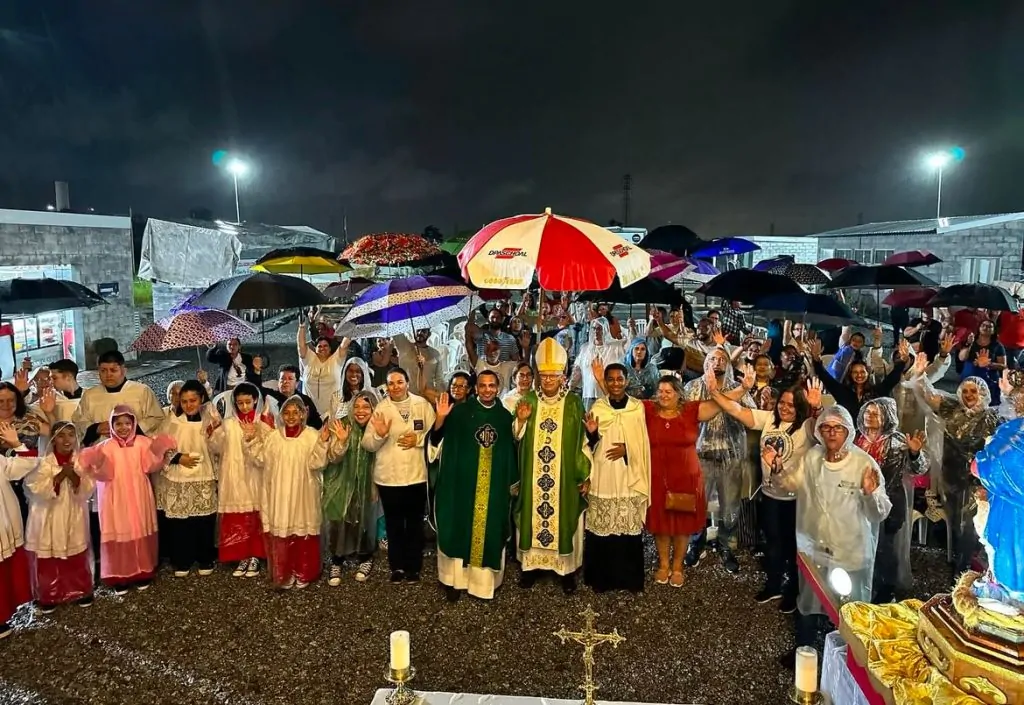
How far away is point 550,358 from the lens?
5.25 m

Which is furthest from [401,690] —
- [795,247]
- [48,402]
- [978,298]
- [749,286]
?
[795,247]

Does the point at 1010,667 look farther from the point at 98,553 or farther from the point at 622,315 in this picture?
the point at 622,315

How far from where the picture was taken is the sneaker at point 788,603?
514 cm

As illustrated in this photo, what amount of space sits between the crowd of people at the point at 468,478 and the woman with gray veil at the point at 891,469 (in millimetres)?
14

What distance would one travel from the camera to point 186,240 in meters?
14.6

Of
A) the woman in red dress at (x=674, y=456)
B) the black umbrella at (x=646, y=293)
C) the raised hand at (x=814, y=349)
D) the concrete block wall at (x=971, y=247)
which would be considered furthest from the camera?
the concrete block wall at (x=971, y=247)

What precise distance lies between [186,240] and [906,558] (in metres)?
14.3

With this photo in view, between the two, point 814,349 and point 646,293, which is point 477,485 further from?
point 814,349

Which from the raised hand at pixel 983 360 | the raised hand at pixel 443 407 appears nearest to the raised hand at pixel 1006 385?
the raised hand at pixel 983 360

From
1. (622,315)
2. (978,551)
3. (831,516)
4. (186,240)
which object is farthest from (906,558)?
(622,315)

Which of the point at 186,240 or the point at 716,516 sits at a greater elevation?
the point at 186,240

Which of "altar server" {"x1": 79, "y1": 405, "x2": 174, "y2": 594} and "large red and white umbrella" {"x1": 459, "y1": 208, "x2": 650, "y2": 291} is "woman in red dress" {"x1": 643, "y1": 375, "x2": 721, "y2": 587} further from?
"altar server" {"x1": 79, "y1": 405, "x2": 174, "y2": 594}

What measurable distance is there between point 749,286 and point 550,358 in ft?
12.3

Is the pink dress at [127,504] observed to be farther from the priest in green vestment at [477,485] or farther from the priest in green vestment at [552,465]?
the priest in green vestment at [552,465]
